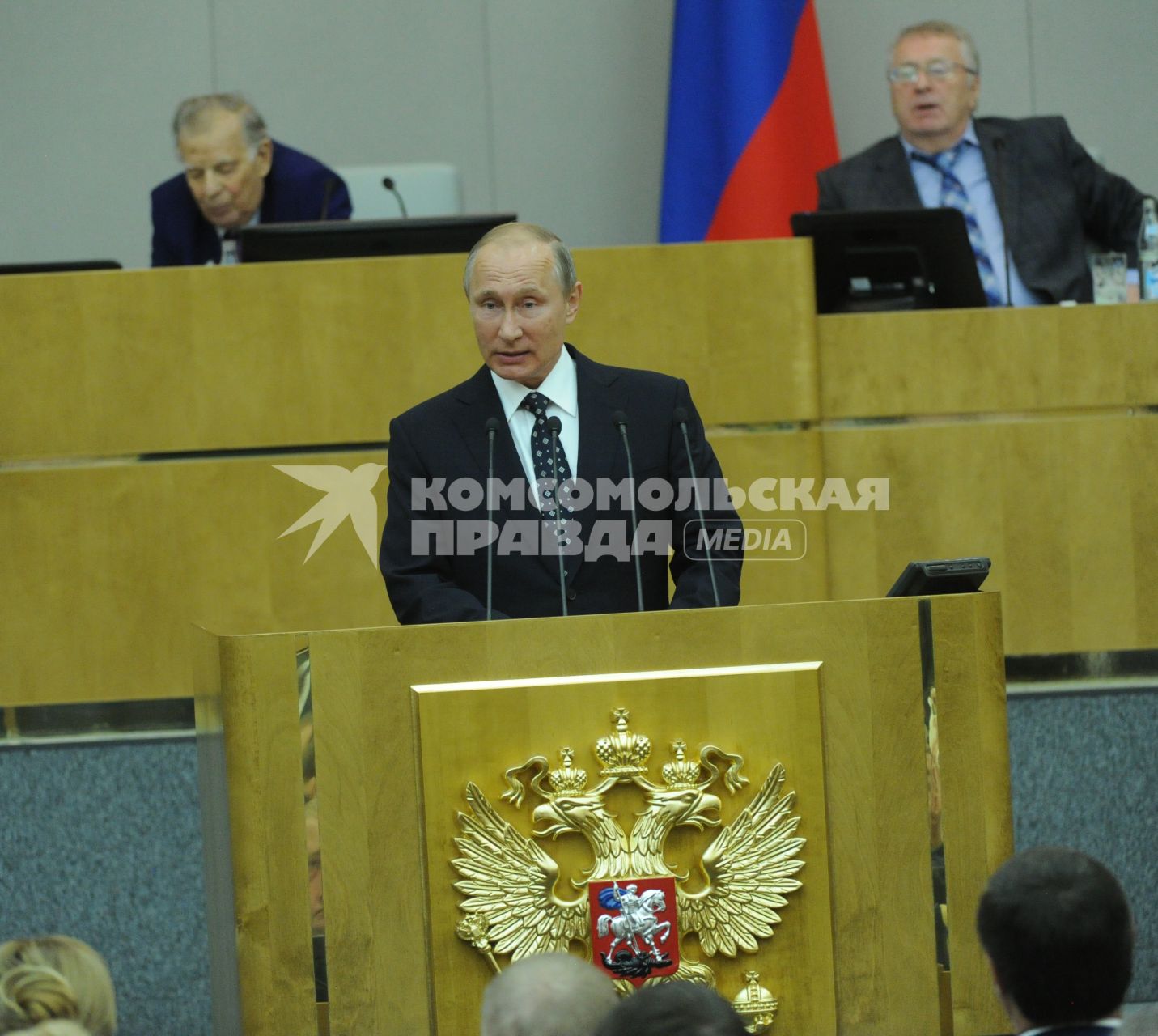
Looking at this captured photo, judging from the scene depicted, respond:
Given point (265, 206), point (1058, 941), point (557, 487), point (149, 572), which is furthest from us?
point (265, 206)

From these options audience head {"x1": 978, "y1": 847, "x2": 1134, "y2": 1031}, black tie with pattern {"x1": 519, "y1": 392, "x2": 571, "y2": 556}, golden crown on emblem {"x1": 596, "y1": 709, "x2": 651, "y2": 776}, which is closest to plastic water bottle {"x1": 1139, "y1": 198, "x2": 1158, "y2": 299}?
black tie with pattern {"x1": 519, "y1": 392, "x2": 571, "y2": 556}

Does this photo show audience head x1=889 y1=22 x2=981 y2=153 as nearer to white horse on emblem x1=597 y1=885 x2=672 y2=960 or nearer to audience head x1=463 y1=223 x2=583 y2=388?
audience head x1=463 y1=223 x2=583 y2=388

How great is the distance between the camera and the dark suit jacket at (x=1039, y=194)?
4512 millimetres

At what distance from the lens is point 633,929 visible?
221 centimetres

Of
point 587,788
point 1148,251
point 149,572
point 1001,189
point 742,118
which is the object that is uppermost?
point 742,118

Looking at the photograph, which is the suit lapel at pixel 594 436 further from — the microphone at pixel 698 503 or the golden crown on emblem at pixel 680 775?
the golden crown on emblem at pixel 680 775

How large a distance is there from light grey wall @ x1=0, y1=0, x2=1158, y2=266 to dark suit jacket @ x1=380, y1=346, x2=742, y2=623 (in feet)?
10.6

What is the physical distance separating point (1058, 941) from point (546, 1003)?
1.56 ft

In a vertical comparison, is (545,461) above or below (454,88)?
below

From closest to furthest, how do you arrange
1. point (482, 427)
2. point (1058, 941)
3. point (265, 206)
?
point (1058, 941), point (482, 427), point (265, 206)

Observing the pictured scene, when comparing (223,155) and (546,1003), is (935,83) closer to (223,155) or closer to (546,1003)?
(223,155)

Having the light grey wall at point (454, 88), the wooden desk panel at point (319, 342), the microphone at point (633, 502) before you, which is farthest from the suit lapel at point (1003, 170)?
the microphone at point (633, 502)

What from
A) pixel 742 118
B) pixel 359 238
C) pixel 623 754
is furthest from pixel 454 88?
pixel 623 754

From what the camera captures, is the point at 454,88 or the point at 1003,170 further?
the point at 454,88
